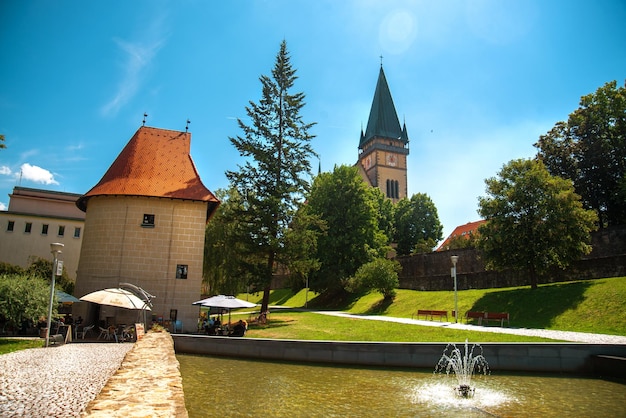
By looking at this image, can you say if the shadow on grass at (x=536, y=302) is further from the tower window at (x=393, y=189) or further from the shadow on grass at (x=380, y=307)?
the tower window at (x=393, y=189)

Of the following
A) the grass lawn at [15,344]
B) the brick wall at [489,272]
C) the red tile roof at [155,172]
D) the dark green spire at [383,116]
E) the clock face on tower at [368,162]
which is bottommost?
the grass lawn at [15,344]

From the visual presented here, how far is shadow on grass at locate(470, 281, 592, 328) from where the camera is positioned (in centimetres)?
2292

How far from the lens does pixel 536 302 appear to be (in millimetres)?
25156

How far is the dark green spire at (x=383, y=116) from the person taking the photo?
305ft

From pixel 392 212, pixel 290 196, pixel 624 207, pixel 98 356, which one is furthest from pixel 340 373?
pixel 392 212

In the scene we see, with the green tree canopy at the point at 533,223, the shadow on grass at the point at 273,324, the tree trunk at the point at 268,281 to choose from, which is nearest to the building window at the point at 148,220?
the tree trunk at the point at 268,281

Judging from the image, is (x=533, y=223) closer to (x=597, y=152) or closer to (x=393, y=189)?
(x=597, y=152)

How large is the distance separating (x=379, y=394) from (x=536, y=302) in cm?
1876

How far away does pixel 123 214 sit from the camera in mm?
Result: 26297

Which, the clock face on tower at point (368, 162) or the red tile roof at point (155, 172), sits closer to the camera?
the red tile roof at point (155, 172)

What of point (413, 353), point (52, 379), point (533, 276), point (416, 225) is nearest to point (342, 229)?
point (533, 276)

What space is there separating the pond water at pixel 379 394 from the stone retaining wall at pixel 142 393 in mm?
1227

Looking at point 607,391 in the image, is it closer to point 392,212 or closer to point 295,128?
point 295,128

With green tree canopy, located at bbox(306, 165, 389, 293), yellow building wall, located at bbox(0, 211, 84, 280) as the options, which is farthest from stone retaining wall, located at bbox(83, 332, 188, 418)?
yellow building wall, located at bbox(0, 211, 84, 280)
